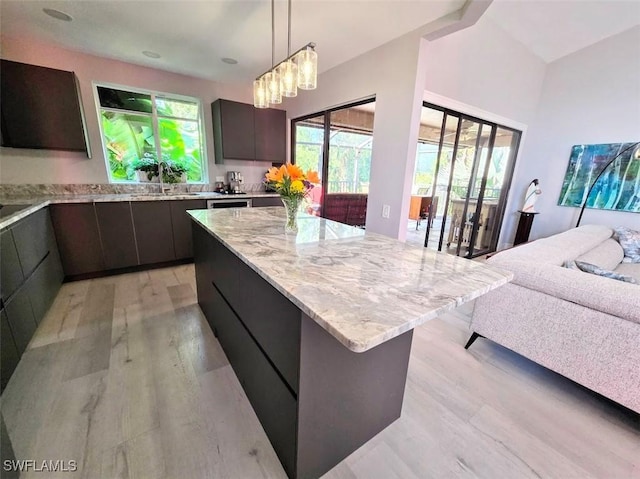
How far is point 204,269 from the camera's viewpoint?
6.93 ft

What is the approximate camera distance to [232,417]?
54.5 inches

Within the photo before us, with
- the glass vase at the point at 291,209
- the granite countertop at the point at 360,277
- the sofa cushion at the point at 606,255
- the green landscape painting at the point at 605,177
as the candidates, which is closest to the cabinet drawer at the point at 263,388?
the granite countertop at the point at 360,277

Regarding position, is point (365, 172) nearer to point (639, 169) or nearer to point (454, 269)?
point (454, 269)

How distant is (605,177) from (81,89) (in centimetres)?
690

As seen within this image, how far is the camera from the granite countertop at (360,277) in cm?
71

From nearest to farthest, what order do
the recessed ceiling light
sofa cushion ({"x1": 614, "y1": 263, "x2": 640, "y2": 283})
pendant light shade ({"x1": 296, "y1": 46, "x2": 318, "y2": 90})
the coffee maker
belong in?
pendant light shade ({"x1": 296, "y1": 46, "x2": 318, "y2": 90})
the recessed ceiling light
sofa cushion ({"x1": 614, "y1": 263, "x2": 640, "y2": 283})
the coffee maker

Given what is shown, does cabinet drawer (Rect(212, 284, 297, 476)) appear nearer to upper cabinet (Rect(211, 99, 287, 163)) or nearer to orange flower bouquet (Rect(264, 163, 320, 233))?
orange flower bouquet (Rect(264, 163, 320, 233))

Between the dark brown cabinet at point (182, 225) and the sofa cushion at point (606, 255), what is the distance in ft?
13.2

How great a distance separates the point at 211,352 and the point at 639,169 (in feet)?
18.2

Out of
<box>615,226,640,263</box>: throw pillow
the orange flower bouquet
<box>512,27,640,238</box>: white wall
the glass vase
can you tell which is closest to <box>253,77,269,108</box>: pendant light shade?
the orange flower bouquet

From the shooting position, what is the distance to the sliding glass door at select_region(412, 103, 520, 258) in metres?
3.06

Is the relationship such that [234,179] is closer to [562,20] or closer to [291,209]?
[291,209]

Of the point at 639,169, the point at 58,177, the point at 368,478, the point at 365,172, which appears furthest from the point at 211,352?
the point at 639,169

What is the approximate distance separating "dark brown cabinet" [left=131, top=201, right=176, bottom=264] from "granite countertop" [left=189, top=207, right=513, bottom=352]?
6.34 feet
